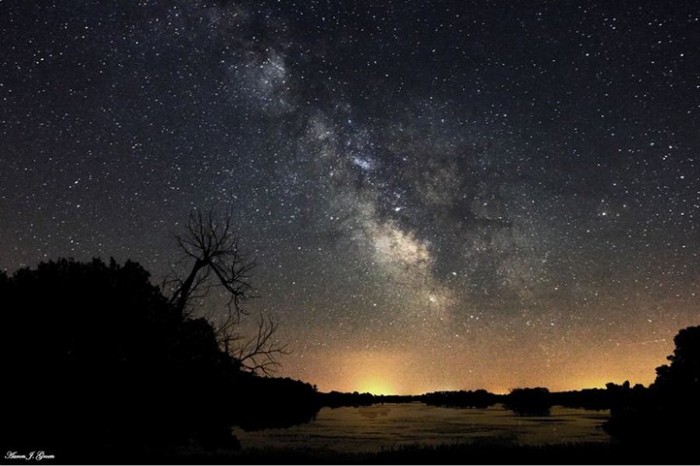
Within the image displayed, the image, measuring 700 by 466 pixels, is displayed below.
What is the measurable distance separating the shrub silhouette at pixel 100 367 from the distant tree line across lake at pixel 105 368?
3 cm

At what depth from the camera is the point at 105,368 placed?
1647cm

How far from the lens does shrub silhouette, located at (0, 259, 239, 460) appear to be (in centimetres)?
1546

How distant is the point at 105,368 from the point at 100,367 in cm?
14

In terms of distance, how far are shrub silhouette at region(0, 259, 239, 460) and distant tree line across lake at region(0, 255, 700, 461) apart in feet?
0.09

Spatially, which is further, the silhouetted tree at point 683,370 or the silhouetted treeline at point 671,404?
the silhouetted tree at point 683,370

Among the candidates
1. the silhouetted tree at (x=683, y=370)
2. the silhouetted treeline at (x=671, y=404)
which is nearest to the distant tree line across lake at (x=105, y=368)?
the silhouetted treeline at (x=671, y=404)

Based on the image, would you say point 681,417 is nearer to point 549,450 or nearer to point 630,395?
point 630,395

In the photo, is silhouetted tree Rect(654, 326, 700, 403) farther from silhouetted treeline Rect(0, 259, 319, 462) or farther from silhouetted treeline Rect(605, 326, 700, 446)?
silhouetted treeline Rect(0, 259, 319, 462)

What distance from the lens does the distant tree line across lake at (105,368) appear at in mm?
15477
